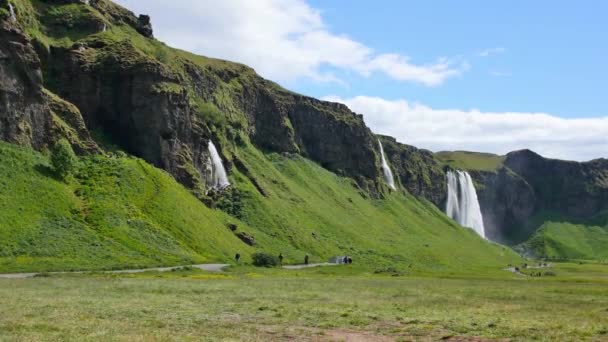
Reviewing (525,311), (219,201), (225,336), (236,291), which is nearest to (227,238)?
(219,201)

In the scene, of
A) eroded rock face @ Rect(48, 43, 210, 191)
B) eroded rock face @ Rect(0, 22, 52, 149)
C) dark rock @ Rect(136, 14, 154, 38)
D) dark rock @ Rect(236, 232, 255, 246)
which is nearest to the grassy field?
eroded rock face @ Rect(0, 22, 52, 149)

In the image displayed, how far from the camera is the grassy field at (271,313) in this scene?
30.0 meters

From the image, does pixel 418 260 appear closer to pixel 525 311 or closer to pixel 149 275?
pixel 149 275

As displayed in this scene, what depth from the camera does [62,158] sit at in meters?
98.1

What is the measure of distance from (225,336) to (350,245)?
13157cm

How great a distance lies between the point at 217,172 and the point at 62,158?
5915 cm

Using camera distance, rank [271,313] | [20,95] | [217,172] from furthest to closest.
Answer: [217,172] < [20,95] < [271,313]

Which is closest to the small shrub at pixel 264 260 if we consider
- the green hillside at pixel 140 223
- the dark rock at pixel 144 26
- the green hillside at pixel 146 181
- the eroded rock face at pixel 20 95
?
the green hillside at pixel 146 181

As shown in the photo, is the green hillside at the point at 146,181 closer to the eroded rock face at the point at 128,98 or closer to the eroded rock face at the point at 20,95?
the eroded rock face at the point at 128,98

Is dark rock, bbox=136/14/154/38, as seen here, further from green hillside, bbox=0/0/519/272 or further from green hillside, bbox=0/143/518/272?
green hillside, bbox=0/143/518/272

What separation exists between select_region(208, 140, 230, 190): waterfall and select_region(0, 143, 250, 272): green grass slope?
1195 inches

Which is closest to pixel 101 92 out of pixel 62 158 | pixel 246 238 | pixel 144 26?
pixel 62 158

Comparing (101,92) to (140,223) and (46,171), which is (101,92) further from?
(140,223)

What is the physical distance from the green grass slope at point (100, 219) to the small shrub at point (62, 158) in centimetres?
163
